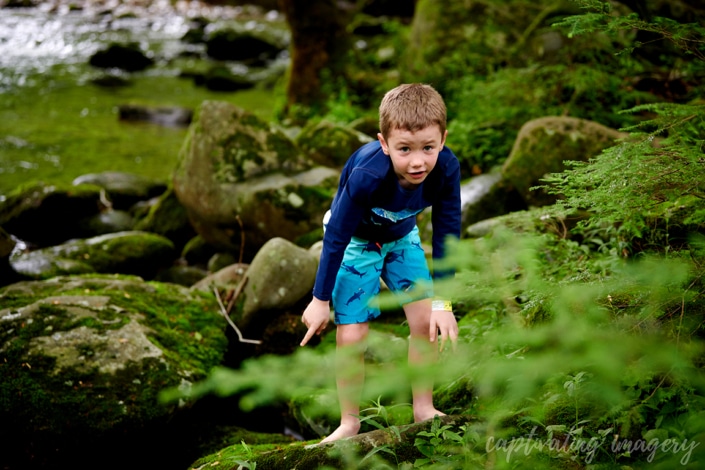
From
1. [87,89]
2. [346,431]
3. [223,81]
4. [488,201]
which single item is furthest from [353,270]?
[87,89]

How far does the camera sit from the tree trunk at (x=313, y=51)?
9.79m

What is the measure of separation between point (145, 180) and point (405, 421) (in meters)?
6.46

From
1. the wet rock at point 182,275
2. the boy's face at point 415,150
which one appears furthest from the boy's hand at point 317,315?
the wet rock at point 182,275

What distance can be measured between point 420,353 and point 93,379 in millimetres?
1874

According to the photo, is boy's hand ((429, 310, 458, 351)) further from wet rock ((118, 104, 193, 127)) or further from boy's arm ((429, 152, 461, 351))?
wet rock ((118, 104, 193, 127))

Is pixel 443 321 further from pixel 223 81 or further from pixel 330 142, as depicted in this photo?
pixel 223 81

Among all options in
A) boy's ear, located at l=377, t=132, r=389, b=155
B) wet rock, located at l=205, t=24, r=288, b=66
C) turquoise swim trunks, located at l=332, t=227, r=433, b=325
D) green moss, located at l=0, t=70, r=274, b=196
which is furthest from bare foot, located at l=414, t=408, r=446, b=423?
wet rock, located at l=205, t=24, r=288, b=66

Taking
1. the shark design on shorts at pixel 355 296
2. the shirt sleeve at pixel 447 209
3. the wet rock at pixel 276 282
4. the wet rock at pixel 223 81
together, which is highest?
the shirt sleeve at pixel 447 209

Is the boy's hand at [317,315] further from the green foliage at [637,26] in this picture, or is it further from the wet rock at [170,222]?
the wet rock at [170,222]

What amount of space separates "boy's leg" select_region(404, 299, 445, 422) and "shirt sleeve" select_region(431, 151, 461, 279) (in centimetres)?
27

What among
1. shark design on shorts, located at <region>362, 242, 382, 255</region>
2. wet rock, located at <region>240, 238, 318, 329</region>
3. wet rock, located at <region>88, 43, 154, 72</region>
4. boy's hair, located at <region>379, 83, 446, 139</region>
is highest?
boy's hair, located at <region>379, 83, 446, 139</region>

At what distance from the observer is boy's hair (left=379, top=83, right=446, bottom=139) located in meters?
2.62

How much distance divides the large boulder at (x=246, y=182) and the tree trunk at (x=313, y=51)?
3.93 m

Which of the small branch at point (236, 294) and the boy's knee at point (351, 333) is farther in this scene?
the small branch at point (236, 294)
